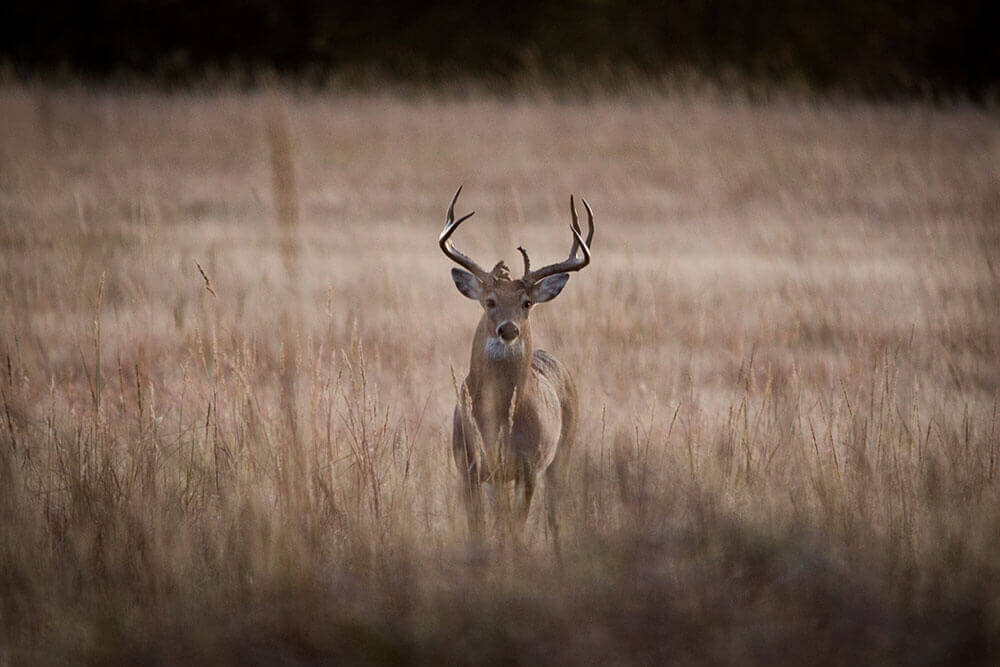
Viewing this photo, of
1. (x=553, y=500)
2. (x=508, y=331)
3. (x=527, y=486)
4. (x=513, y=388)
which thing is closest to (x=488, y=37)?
(x=513, y=388)

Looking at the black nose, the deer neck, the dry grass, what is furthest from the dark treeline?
the black nose

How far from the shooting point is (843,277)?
29.3 feet

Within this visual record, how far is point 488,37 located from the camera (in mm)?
21484

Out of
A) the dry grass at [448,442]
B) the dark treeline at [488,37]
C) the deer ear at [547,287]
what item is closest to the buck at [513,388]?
the deer ear at [547,287]

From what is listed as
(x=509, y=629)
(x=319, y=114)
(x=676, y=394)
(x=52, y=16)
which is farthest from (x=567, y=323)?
(x=52, y=16)

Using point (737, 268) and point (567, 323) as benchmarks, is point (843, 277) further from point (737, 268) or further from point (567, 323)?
point (567, 323)

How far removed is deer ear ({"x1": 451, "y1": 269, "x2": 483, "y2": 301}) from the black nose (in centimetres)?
35

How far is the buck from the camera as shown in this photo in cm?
464

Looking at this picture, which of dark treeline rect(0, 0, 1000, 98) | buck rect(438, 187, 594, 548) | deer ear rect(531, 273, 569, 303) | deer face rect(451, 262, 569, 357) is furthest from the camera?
dark treeline rect(0, 0, 1000, 98)

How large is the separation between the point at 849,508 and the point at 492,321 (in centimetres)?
165

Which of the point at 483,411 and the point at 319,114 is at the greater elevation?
the point at 319,114

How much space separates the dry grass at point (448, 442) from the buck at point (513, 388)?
0.67 feet

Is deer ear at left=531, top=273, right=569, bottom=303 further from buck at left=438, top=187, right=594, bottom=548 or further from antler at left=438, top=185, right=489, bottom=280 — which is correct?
antler at left=438, top=185, right=489, bottom=280

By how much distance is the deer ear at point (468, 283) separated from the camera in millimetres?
5051
